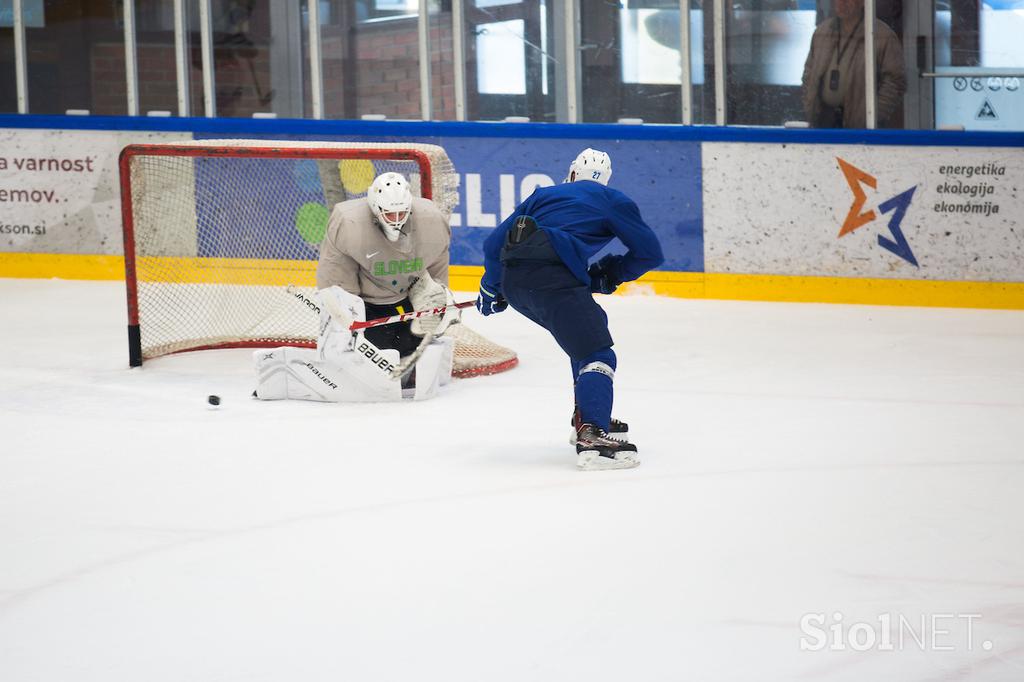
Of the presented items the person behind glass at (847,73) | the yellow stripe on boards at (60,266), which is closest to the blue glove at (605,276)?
the person behind glass at (847,73)

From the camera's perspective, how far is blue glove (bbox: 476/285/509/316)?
17.2ft

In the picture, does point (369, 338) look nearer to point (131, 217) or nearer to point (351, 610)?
point (131, 217)

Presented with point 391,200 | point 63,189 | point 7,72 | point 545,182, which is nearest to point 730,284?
point 545,182

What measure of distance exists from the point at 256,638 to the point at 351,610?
262 millimetres

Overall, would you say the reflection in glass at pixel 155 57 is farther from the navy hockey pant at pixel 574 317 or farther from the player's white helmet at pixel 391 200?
the navy hockey pant at pixel 574 317

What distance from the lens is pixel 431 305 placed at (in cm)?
614

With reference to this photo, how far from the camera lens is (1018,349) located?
22.4 ft

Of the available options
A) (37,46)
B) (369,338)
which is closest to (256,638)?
Answer: (369,338)

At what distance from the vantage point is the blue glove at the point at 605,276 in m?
5.08

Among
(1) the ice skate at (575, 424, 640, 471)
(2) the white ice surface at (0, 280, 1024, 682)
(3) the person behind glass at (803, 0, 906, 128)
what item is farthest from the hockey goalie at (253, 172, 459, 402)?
(3) the person behind glass at (803, 0, 906, 128)

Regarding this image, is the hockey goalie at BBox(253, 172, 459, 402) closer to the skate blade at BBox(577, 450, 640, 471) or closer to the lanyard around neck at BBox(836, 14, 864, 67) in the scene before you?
the skate blade at BBox(577, 450, 640, 471)

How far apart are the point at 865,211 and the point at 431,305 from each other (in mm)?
2813

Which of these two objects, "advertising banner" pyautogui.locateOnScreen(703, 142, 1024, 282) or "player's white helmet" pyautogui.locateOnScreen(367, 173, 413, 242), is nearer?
"player's white helmet" pyautogui.locateOnScreen(367, 173, 413, 242)

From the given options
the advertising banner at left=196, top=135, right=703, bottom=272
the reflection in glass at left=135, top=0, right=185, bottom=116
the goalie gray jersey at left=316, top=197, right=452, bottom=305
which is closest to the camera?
the goalie gray jersey at left=316, top=197, right=452, bottom=305
